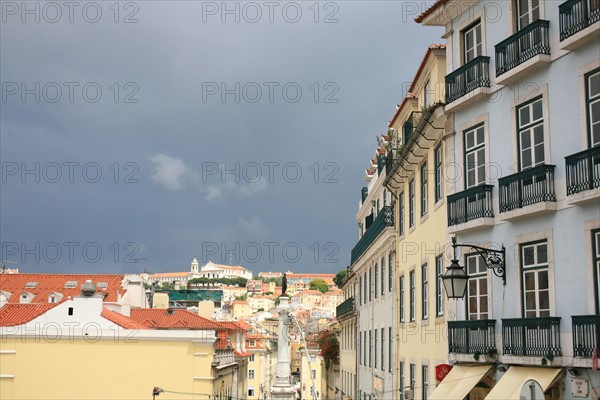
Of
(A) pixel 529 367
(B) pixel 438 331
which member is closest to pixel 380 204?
(B) pixel 438 331

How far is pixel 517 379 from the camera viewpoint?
13328 mm

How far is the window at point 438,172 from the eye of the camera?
18.6m

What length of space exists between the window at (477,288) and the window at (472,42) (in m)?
4.49

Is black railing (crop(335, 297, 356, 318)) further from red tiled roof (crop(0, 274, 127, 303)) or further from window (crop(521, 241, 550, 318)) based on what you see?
window (crop(521, 241, 550, 318))

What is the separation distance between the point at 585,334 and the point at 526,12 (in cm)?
648

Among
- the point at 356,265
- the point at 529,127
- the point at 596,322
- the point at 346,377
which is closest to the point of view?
the point at 596,322

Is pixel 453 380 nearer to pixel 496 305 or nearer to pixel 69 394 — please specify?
pixel 496 305

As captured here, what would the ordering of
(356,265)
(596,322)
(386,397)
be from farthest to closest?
(356,265) < (386,397) < (596,322)

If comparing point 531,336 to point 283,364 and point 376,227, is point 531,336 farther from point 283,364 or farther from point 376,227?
point 376,227

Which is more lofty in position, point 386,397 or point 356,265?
point 356,265

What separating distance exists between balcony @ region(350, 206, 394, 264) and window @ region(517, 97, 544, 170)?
37.0 ft

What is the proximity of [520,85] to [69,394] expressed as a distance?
2740cm

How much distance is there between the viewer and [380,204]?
31547mm

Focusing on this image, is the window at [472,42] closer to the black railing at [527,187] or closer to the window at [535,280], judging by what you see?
the black railing at [527,187]
